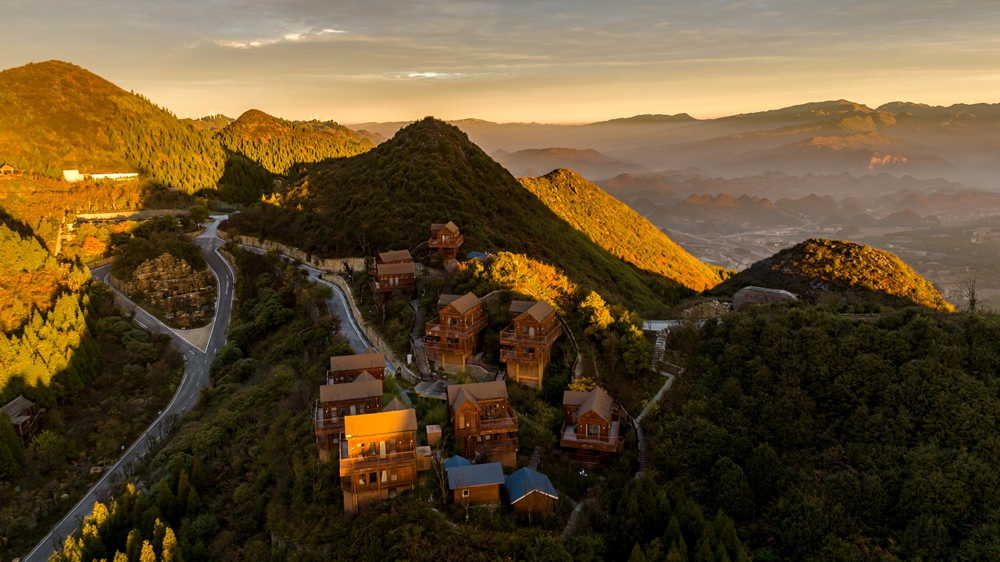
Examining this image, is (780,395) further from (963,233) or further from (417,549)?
(963,233)

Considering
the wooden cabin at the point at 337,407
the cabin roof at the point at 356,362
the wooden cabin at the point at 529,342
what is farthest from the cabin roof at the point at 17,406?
the wooden cabin at the point at 529,342

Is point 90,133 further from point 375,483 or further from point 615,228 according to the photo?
point 375,483

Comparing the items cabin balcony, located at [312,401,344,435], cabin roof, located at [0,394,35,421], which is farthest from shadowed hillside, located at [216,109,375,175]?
cabin balcony, located at [312,401,344,435]

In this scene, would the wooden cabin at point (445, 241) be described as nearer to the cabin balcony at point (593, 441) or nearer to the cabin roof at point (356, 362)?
the cabin roof at point (356, 362)

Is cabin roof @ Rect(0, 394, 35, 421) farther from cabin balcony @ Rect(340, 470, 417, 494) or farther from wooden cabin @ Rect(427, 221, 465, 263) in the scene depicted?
cabin balcony @ Rect(340, 470, 417, 494)

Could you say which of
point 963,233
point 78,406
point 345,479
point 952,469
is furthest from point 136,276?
point 963,233

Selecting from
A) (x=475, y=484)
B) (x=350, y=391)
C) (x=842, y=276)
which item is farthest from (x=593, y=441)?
(x=842, y=276)
